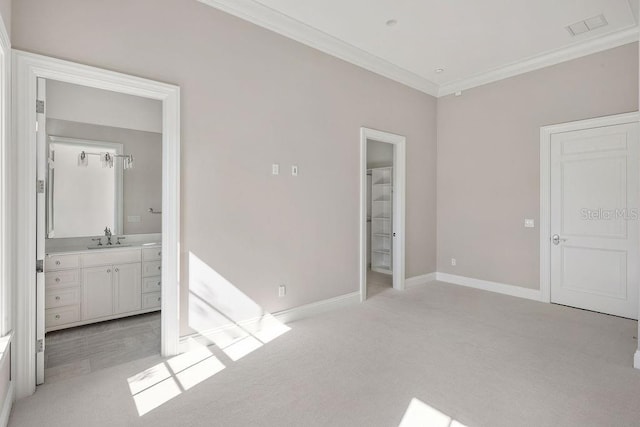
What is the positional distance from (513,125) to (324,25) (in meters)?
3.05

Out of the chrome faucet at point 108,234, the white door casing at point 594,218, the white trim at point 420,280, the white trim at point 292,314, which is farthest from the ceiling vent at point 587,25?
the chrome faucet at point 108,234

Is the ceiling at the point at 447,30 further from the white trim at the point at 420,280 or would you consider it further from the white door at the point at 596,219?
the white trim at the point at 420,280

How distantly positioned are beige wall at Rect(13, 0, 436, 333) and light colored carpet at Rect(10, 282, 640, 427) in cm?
78

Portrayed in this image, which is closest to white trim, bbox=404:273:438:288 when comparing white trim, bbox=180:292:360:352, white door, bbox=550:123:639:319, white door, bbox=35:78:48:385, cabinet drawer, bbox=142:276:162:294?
white trim, bbox=180:292:360:352

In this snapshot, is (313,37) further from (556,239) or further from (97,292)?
(556,239)

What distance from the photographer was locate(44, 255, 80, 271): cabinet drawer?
11.1ft

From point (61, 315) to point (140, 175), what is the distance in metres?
1.81

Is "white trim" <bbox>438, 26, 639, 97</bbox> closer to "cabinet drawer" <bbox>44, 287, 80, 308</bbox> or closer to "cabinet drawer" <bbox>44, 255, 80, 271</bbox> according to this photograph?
"cabinet drawer" <bbox>44, 255, 80, 271</bbox>

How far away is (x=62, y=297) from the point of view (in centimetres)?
347

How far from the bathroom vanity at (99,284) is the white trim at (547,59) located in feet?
16.6

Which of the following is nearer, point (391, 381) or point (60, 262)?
point (391, 381)

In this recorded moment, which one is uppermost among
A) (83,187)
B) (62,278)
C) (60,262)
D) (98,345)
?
(83,187)

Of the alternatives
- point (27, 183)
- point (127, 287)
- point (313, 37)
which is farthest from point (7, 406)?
point (313, 37)

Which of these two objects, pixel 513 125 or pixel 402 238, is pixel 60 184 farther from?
pixel 513 125
